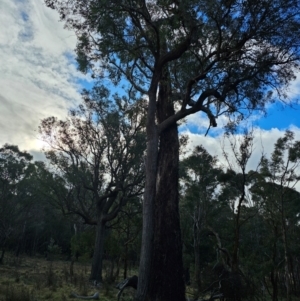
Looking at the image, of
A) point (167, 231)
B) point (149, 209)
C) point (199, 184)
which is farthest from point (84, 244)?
point (149, 209)

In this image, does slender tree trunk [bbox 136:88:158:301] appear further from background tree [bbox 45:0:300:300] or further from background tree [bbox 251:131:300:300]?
background tree [bbox 251:131:300:300]

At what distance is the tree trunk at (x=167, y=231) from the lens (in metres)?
8.98

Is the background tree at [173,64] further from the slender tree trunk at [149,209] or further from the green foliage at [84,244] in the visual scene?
the green foliage at [84,244]

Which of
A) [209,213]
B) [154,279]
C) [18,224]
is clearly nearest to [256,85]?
[154,279]

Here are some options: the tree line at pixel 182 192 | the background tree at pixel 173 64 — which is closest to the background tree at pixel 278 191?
the tree line at pixel 182 192

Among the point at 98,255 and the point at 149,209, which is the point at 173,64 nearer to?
the point at 149,209

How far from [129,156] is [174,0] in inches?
453

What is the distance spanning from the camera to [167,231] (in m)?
9.45

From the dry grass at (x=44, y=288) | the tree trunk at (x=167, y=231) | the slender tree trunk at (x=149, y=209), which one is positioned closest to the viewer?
the slender tree trunk at (x=149, y=209)

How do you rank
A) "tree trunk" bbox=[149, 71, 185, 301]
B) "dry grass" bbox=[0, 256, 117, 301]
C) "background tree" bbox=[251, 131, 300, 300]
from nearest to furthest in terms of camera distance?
"tree trunk" bbox=[149, 71, 185, 301] < "dry grass" bbox=[0, 256, 117, 301] < "background tree" bbox=[251, 131, 300, 300]

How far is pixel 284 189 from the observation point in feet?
65.5

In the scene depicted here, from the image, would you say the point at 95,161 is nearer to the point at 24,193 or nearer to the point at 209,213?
the point at 209,213

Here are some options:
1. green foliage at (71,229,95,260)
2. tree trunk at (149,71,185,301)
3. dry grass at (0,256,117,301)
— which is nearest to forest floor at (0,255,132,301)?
dry grass at (0,256,117,301)

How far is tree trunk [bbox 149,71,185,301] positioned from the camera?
353 inches
